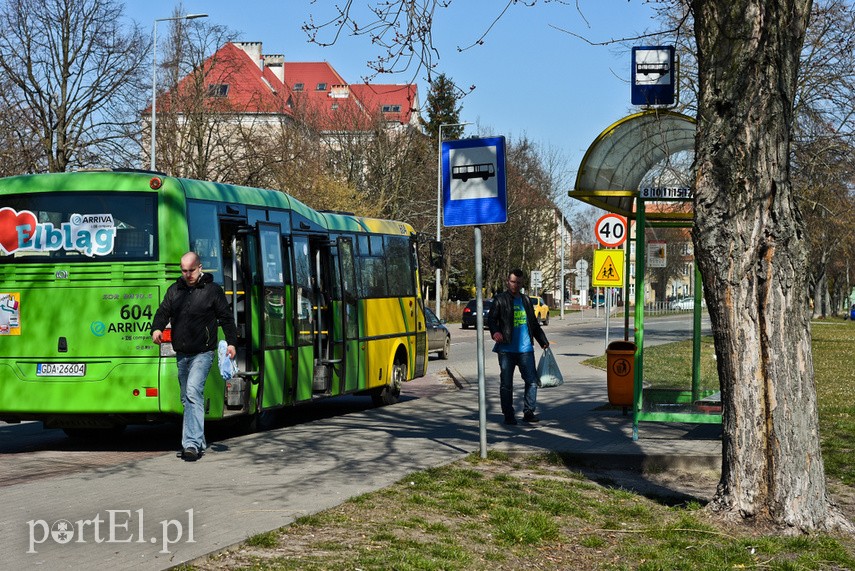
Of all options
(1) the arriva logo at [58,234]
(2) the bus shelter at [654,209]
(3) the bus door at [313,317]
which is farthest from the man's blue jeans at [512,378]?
(1) the arriva logo at [58,234]

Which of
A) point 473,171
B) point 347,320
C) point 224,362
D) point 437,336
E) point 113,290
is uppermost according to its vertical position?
point 473,171

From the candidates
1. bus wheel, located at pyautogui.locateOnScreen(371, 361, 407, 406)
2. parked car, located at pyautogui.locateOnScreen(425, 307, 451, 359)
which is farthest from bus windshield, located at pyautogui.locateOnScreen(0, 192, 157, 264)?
parked car, located at pyautogui.locateOnScreen(425, 307, 451, 359)

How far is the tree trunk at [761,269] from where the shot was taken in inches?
303

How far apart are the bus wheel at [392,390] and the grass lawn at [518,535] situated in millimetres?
8422

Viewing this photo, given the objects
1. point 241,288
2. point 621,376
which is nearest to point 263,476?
point 241,288

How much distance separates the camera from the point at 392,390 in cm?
1858

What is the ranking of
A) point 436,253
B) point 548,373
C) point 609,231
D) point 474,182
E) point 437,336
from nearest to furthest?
point 474,182, point 548,373, point 436,253, point 609,231, point 437,336

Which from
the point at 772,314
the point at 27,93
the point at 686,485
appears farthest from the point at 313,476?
the point at 27,93

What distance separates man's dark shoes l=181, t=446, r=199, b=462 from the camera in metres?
11.0

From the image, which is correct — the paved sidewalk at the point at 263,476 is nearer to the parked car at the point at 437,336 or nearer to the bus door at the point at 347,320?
the bus door at the point at 347,320

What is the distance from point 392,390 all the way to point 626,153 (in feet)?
24.7

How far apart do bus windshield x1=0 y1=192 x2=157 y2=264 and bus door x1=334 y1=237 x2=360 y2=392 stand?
14.7ft

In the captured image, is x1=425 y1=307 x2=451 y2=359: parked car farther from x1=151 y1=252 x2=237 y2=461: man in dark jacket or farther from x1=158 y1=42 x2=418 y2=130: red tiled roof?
x1=151 y1=252 x2=237 y2=461: man in dark jacket

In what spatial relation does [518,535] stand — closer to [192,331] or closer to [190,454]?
[190,454]
